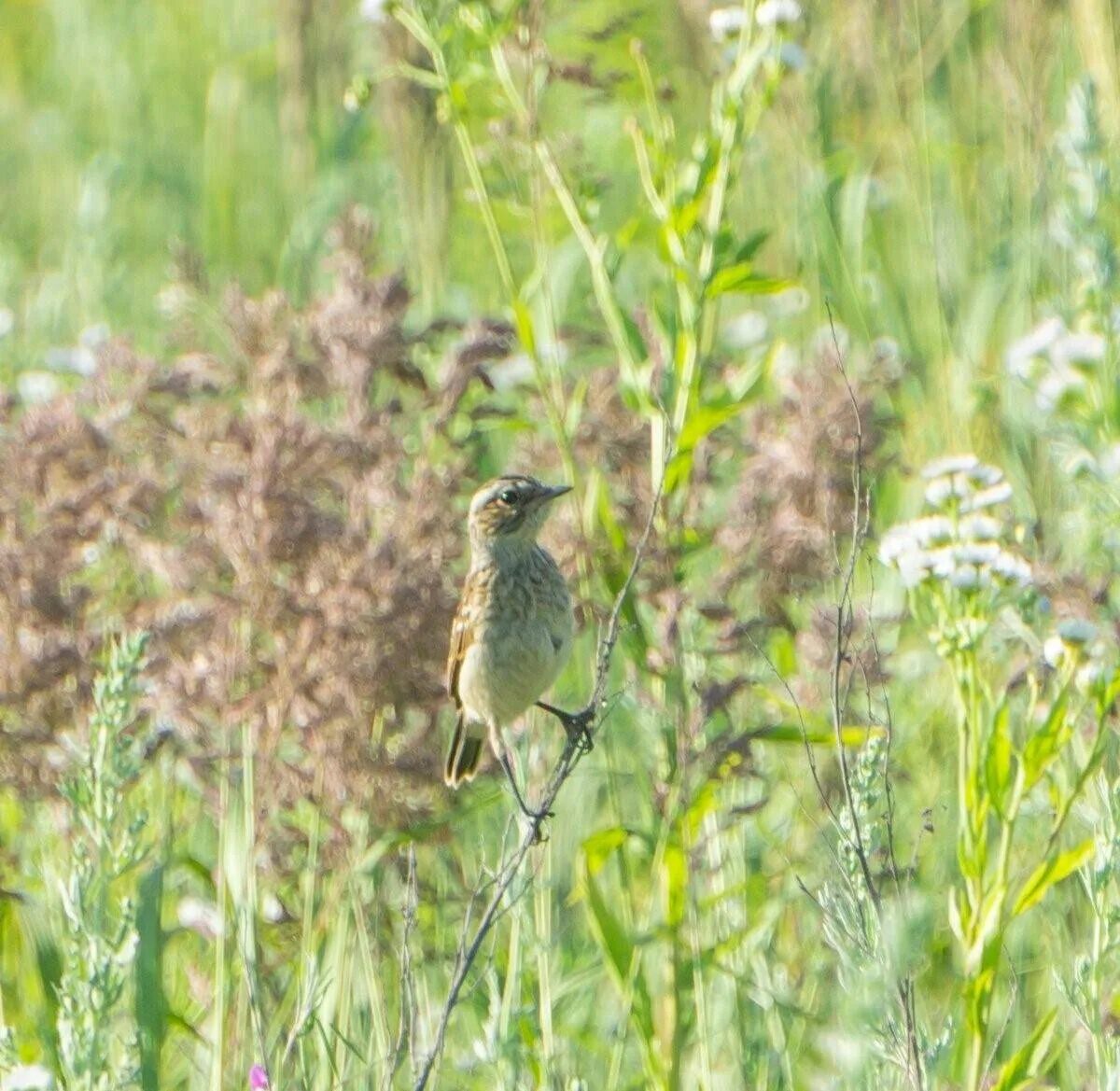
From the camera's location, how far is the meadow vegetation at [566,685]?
309cm

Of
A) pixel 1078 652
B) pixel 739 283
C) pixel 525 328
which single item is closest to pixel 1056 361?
pixel 739 283

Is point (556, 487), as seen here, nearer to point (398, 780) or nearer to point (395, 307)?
point (395, 307)

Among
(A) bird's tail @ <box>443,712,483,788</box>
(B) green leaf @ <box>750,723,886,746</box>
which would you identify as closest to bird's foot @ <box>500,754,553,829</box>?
(A) bird's tail @ <box>443,712,483,788</box>

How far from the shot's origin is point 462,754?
4.29m

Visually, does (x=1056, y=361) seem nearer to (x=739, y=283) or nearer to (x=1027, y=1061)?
(x=739, y=283)

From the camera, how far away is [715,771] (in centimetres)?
365

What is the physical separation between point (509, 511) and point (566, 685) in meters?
0.87

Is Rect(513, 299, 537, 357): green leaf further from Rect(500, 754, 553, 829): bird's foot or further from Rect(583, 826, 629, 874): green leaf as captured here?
Rect(583, 826, 629, 874): green leaf

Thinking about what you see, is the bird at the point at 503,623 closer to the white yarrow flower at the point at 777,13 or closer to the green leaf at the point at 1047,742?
the white yarrow flower at the point at 777,13

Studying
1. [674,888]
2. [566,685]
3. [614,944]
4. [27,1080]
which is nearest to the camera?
[27,1080]

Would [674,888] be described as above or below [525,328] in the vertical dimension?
below

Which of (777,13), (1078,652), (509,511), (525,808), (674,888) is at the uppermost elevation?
(777,13)

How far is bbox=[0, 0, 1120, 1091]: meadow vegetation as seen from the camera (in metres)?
3.09

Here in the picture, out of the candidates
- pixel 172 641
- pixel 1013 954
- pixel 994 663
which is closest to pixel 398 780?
pixel 172 641
